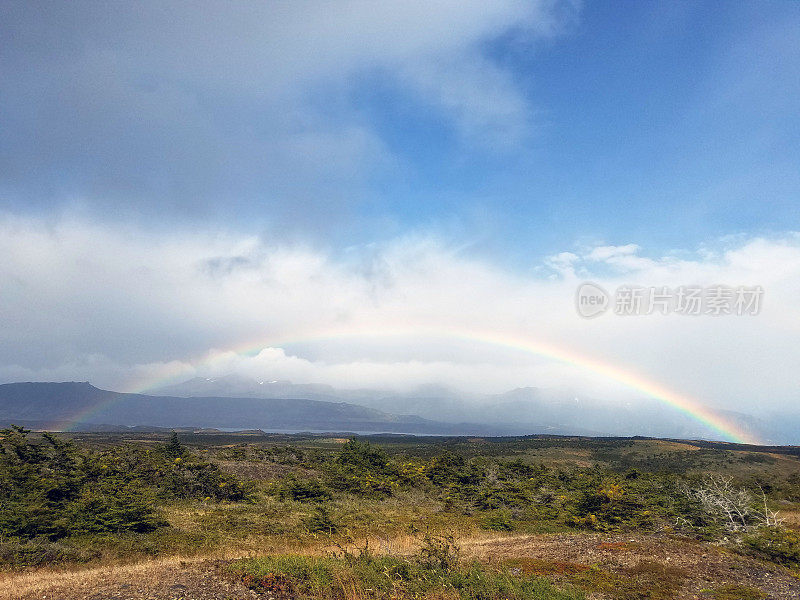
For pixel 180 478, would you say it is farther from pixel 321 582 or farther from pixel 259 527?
pixel 321 582

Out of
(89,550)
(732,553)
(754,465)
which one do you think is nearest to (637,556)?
(732,553)

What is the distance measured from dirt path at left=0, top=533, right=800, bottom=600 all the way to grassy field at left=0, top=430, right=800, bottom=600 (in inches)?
3.1

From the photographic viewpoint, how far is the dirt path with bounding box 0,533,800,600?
36.8 ft

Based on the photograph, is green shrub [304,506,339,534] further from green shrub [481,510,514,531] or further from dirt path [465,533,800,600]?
green shrub [481,510,514,531]

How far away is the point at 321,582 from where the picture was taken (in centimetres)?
1193

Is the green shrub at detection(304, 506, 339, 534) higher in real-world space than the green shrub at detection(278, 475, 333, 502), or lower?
higher

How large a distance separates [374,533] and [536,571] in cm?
1083

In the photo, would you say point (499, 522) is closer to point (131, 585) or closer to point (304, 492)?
point (304, 492)

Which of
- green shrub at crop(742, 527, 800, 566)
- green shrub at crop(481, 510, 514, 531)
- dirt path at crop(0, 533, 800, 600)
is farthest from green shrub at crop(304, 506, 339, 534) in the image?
green shrub at crop(742, 527, 800, 566)

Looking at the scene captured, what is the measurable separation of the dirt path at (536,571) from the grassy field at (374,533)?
0.26ft

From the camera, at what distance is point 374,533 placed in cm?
2269

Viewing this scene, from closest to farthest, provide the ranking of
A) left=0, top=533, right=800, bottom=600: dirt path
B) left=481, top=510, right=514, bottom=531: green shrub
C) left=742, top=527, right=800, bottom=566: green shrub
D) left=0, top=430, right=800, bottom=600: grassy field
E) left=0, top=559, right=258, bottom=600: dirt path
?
left=0, top=559, right=258, bottom=600: dirt path < left=0, top=533, right=800, bottom=600: dirt path < left=0, top=430, right=800, bottom=600: grassy field < left=742, top=527, right=800, bottom=566: green shrub < left=481, top=510, right=514, bottom=531: green shrub

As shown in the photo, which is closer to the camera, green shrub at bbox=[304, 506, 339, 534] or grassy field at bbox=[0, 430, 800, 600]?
grassy field at bbox=[0, 430, 800, 600]

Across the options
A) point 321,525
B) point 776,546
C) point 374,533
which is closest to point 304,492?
point 321,525
